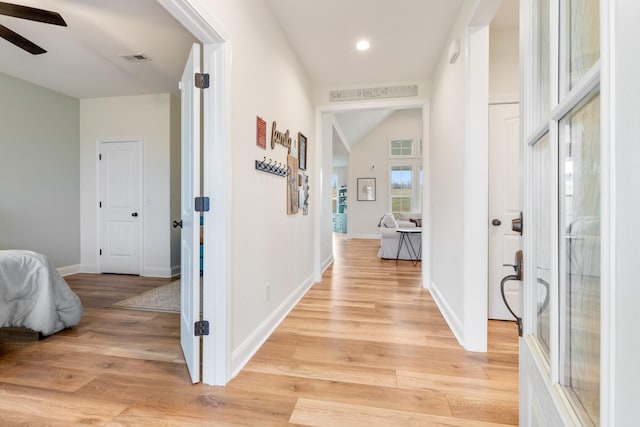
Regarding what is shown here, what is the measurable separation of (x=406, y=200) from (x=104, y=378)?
8.93 meters

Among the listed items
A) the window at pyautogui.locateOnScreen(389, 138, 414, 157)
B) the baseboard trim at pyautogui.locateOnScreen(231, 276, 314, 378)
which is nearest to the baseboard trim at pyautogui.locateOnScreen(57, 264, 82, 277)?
the baseboard trim at pyautogui.locateOnScreen(231, 276, 314, 378)

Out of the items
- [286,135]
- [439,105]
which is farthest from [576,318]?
[439,105]

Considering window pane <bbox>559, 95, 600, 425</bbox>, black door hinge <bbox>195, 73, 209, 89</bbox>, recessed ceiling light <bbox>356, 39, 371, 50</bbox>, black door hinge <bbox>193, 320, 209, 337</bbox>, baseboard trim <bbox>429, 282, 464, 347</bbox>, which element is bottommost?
baseboard trim <bbox>429, 282, 464, 347</bbox>

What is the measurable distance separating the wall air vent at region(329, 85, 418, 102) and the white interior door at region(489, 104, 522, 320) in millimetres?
1343

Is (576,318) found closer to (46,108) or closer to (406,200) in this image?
(46,108)

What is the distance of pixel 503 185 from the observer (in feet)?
8.55

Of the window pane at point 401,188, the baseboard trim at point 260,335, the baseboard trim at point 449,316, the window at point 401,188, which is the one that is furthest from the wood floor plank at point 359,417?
the window pane at point 401,188

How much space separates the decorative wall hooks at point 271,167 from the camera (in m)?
2.24

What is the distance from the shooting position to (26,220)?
3971 mm

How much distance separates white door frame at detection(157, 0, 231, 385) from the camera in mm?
1699

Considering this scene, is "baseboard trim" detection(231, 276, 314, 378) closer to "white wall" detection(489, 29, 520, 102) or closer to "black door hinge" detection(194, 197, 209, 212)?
"black door hinge" detection(194, 197, 209, 212)

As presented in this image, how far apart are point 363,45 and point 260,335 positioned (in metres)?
2.86

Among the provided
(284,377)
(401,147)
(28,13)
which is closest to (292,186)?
(284,377)
